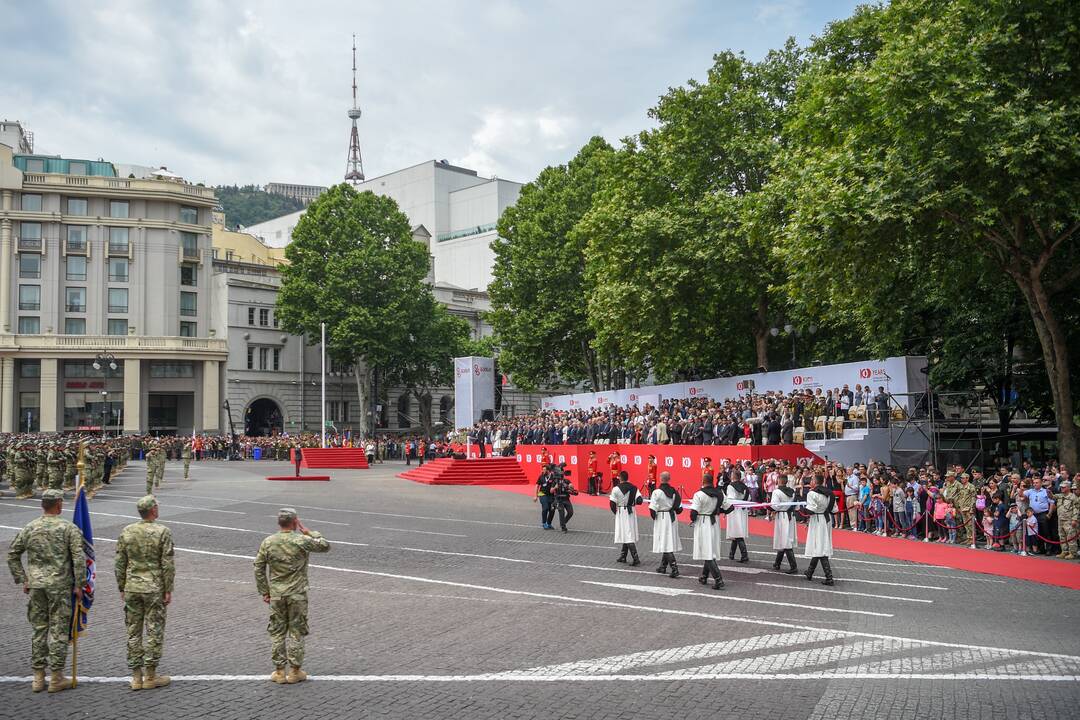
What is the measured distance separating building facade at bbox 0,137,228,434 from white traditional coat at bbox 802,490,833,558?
56.1 metres

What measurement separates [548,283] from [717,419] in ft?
79.5

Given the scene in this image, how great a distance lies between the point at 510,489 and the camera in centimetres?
3741


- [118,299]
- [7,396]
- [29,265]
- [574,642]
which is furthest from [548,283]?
[574,642]

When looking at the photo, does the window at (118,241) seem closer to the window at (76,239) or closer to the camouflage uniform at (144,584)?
the window at (76,239)

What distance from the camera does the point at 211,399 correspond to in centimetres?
6406

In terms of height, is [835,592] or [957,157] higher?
[957,157]

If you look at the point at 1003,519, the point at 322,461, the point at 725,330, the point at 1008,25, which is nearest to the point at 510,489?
the point at 725,330

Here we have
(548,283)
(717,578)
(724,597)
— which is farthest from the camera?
(548,283)

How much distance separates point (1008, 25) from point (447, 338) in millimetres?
50331

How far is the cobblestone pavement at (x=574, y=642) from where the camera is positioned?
27.5ft

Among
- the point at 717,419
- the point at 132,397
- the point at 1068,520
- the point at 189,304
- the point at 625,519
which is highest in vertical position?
the point at 189,304

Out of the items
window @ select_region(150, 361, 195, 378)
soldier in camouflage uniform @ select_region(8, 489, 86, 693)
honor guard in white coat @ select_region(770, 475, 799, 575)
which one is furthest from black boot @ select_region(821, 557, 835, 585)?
window @ select_region(150, 361, 195, 378)

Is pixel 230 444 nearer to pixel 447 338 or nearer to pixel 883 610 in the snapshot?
pixel 447 338

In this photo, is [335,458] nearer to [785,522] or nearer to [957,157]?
[785,522]
